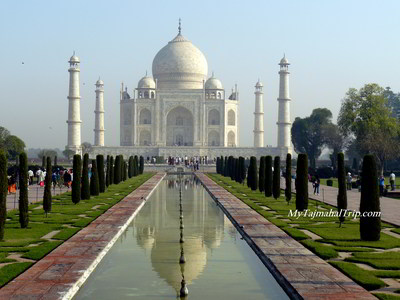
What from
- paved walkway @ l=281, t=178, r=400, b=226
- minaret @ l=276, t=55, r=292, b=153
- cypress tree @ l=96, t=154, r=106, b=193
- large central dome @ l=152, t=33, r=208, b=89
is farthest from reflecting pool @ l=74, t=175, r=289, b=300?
large central dome @ l=152, t=33, r=208, b=89

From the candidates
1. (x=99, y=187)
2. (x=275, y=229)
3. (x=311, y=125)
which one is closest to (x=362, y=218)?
(x=275, y=229)

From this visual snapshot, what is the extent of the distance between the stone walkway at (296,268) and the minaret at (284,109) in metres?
43.6

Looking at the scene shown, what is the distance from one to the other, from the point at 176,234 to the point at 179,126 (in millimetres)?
50286

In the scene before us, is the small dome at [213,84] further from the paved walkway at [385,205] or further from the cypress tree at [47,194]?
the cypress tree at [47,194]

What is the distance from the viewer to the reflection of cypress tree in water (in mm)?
8781

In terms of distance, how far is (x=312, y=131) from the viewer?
54.9 m

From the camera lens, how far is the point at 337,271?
321 inches

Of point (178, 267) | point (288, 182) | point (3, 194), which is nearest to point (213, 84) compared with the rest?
point (288, 182)

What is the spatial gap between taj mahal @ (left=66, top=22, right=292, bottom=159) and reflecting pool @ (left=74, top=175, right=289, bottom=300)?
43.3 metres

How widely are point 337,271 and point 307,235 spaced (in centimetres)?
338

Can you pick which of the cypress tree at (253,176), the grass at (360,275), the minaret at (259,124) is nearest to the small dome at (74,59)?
the minaret at (259,124)

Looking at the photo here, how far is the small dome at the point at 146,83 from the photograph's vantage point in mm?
61719

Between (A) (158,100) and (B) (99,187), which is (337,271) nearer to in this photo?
(B) (99,187)

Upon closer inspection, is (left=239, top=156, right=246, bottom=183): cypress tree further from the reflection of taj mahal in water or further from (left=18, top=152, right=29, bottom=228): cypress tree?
(left=18, top=152, right=29, bottom=228): cypress tree
